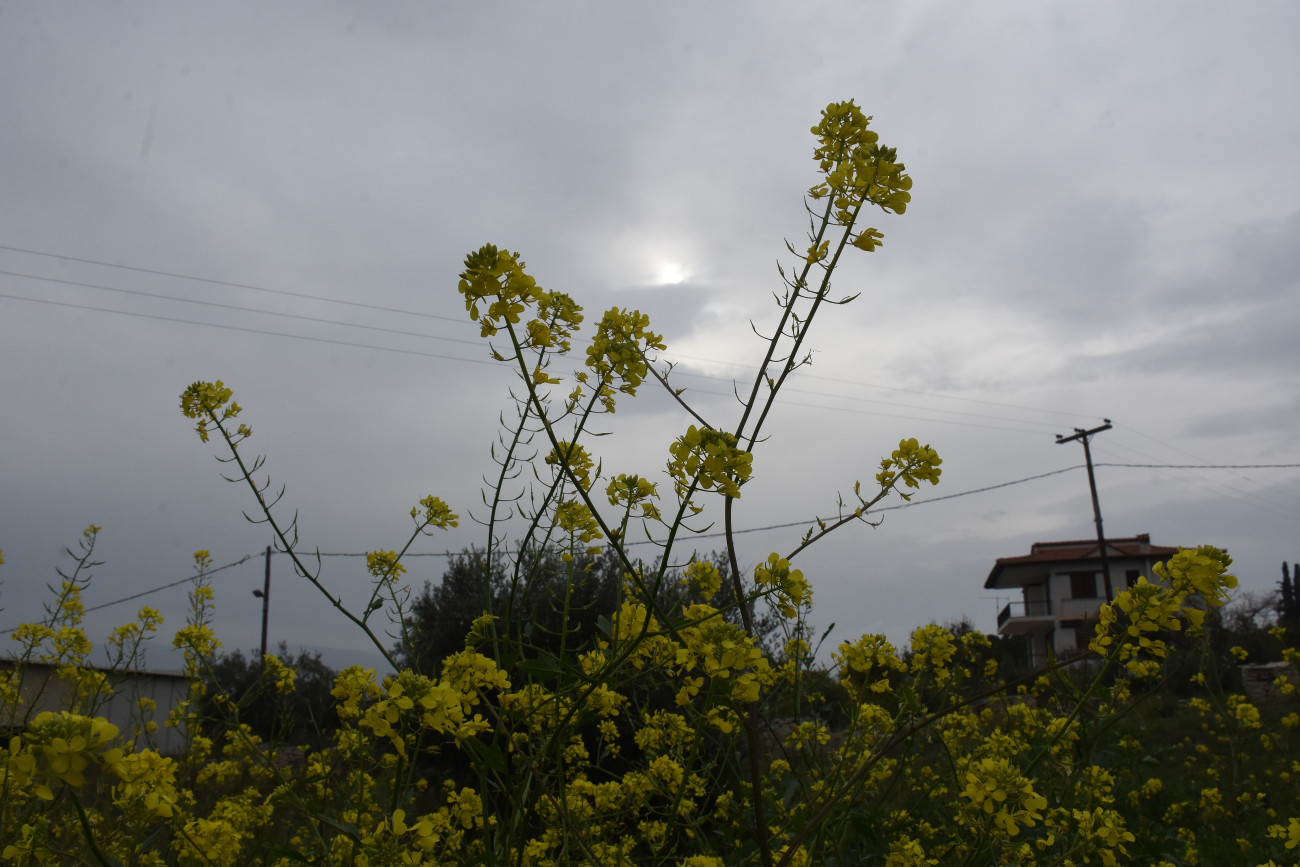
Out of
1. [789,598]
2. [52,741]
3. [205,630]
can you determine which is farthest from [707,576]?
[205,630]

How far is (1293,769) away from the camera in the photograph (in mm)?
6738

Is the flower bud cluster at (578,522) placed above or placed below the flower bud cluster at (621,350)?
below

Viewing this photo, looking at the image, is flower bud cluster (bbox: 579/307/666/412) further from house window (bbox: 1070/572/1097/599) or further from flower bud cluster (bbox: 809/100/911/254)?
house window (bbox: 1070/572/1097/599)

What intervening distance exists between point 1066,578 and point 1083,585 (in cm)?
64

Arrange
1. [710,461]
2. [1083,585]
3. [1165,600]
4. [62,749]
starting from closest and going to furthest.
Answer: [62,749] → [710,461] → [1165,600] → [1083,585]

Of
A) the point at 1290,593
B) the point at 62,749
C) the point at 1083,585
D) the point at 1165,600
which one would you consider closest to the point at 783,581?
the point at 1165,600

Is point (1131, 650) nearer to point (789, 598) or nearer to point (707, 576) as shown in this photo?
point (789, 598)

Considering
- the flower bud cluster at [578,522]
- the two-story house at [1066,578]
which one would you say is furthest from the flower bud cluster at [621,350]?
the two-story house at [1066,578]

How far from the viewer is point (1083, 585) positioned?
30.9 meters

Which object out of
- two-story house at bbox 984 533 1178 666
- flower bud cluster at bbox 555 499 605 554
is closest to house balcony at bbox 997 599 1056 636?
two-story house at bbox 984 533 1178 666

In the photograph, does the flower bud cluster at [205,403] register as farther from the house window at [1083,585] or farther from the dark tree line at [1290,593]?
the dark tree line at [1290,593]

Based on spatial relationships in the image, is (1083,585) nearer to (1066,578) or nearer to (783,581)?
(1066,578)

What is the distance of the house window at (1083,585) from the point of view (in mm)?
30562

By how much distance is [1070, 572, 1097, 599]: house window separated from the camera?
1203 inches
